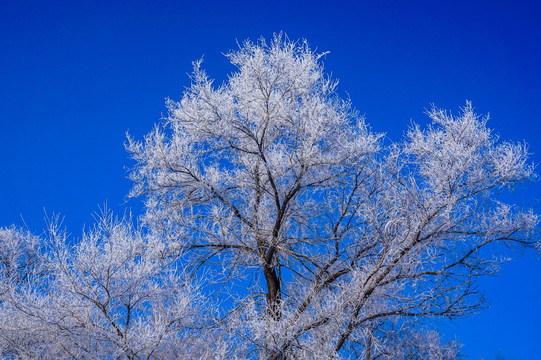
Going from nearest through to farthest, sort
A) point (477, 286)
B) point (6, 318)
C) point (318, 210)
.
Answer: point (477, 286)
point (6, 318)
point (318, 210)

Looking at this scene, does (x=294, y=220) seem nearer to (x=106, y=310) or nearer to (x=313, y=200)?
(x=313, y=200)

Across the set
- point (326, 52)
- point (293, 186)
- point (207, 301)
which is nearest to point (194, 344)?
point (207, 301)

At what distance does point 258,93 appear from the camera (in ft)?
31.8

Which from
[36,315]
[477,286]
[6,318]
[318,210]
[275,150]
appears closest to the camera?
[36,315]

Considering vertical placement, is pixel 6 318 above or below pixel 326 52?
below

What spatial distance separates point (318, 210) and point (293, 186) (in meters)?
1.19

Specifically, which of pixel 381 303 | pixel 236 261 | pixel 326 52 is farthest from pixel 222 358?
pixel 326 52

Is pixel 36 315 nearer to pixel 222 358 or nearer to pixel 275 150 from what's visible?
pixel 222 358

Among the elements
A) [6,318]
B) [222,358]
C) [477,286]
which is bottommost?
[222,358]

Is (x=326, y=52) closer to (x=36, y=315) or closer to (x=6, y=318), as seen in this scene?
(x=36, y=315)

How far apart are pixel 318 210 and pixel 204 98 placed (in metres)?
3.44

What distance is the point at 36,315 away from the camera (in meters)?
8.18

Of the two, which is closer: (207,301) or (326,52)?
(207,301)

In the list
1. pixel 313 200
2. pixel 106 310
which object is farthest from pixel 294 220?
pixel 106 310
